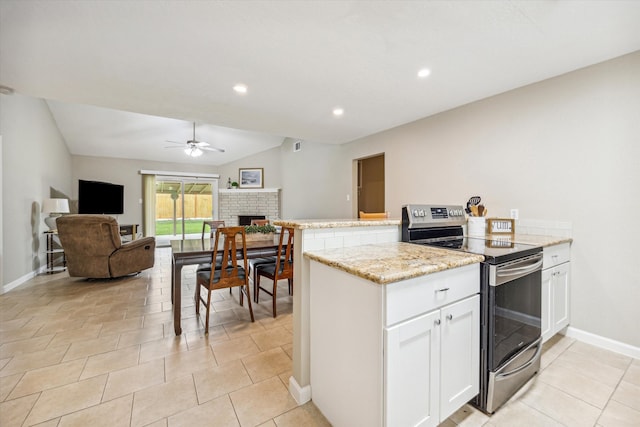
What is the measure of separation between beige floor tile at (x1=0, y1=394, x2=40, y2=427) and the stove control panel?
2.48 metres

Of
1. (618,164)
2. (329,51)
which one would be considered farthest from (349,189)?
(618,164)

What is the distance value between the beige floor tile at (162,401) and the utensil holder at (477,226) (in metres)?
2.45

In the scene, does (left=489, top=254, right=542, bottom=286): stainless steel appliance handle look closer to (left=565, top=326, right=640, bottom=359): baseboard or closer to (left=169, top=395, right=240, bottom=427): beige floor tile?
(left=565, top=326, right=640, bottom=359): baseboard

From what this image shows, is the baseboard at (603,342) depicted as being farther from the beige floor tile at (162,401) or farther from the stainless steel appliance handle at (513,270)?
the beige floor tile at (162,401)

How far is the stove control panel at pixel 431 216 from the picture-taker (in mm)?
1870

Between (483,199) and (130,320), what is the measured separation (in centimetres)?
393

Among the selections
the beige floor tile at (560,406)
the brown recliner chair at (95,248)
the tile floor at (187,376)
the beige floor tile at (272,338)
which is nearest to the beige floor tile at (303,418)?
the tile floor at (187,376)

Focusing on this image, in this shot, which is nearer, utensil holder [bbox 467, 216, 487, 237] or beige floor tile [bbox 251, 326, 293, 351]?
beige floor tile [bbox 251, 326, 293, 351]

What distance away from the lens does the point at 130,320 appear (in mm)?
2633

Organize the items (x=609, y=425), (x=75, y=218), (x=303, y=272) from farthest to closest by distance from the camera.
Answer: (x=75, y=218), (x=303, y=272), (x=609, y=425)

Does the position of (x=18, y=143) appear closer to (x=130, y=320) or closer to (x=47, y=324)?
(x=47, y=324)

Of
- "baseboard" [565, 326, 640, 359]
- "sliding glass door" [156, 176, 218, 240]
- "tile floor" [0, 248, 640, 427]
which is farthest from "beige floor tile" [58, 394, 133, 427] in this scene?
"sliding glass door" [156, 176, 218, 240]

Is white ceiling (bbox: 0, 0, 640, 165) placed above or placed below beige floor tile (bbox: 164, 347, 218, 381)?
above

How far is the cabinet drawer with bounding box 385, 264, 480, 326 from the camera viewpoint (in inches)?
42.3
